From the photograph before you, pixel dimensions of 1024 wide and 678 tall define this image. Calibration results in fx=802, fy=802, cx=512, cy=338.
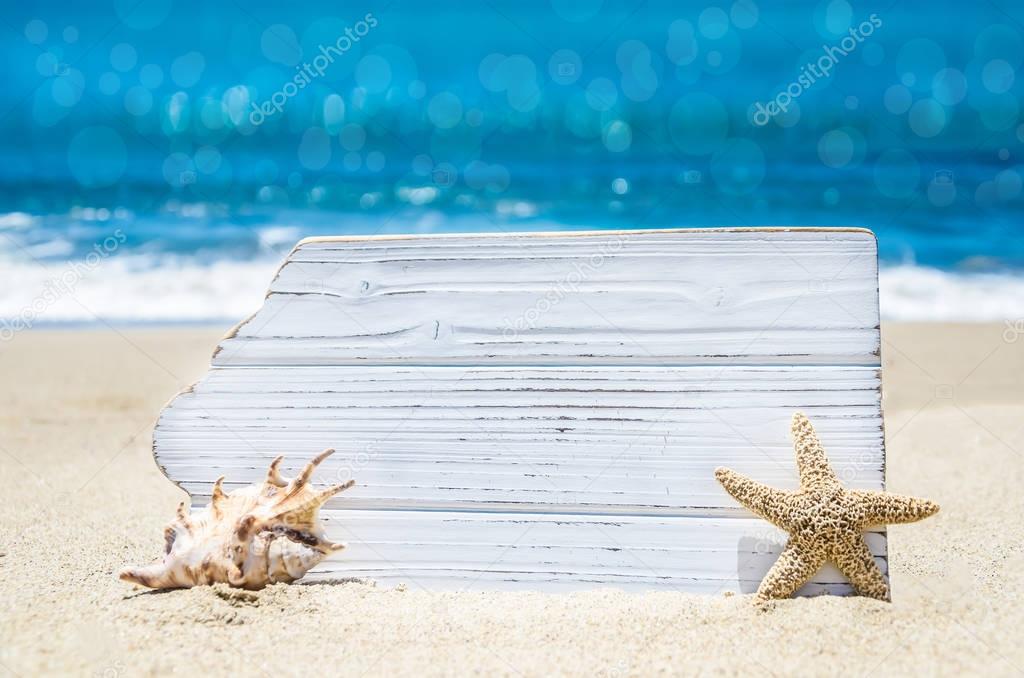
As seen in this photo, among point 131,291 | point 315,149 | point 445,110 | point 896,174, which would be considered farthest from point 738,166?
point 131,291

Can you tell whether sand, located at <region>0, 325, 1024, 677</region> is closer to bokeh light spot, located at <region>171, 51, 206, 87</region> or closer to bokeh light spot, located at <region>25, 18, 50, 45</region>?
bokeh light spot, located at <region>171, 51, 206, 87</region>

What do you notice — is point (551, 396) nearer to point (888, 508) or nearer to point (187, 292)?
point (888, 508)

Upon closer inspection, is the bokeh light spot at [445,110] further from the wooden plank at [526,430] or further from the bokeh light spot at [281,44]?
the wooden plank at [526,430]

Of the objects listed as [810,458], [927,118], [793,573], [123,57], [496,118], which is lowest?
[793,573]

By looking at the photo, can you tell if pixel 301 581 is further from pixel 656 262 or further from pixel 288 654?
pixel 656 262

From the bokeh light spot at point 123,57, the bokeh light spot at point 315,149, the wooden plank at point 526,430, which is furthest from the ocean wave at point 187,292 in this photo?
the wooden plank at point 526,430

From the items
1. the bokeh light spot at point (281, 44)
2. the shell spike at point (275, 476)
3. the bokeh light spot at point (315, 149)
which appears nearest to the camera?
the shell spike at point (275, 476)

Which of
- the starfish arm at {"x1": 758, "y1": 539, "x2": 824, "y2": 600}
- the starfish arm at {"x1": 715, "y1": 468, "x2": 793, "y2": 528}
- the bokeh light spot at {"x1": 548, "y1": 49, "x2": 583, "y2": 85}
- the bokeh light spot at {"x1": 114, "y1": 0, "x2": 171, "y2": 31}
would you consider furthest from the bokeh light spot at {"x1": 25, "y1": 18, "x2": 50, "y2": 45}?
the starfish arm at {"x1": 758, "y1": 539, "x2": 824, "y2": 600}
